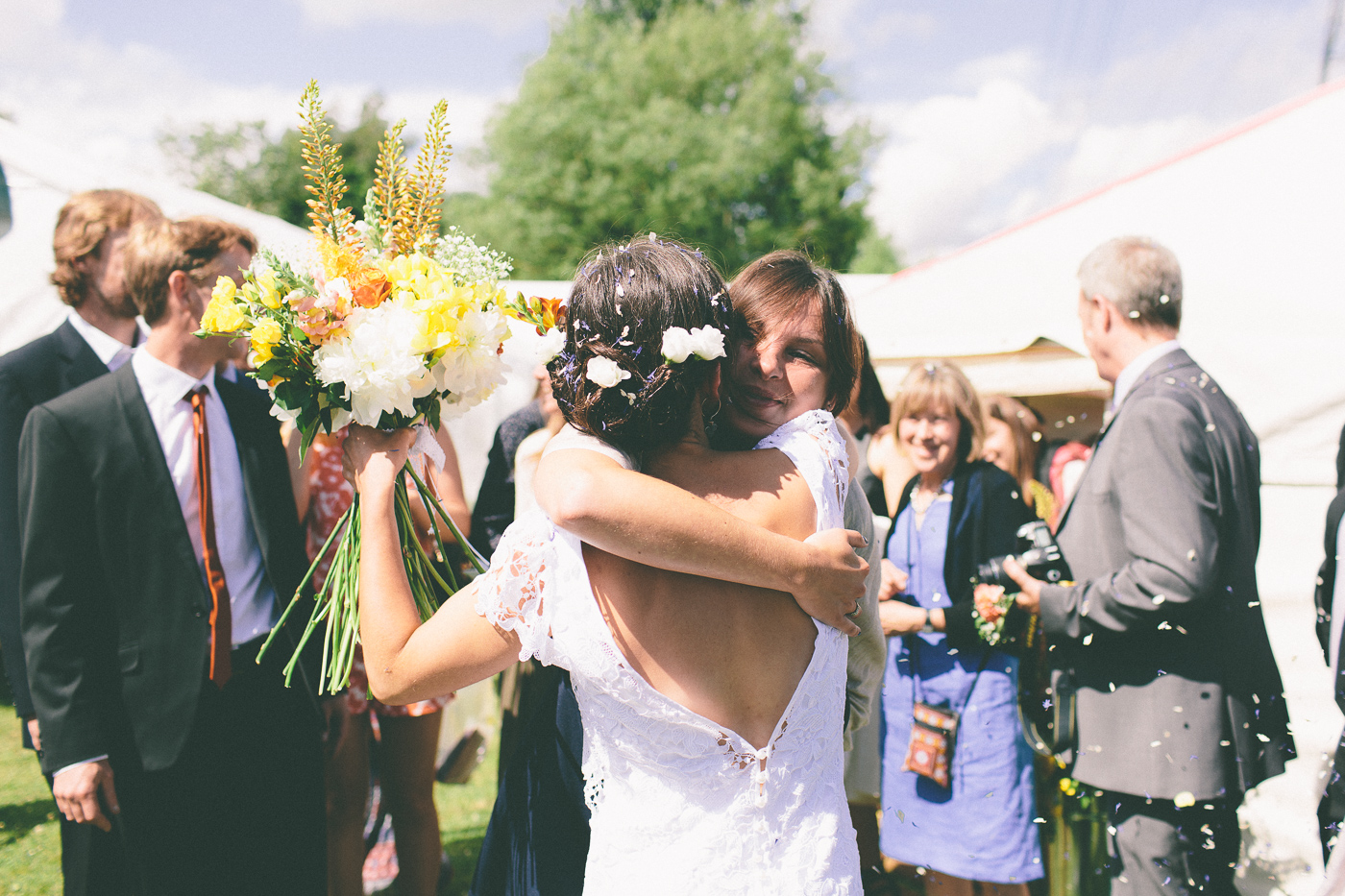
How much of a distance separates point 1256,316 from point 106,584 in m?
4.74

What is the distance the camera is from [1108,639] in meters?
2.74

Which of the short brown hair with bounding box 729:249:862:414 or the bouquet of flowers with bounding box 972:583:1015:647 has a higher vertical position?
the short brown hair with bounding box 729:249:862:414

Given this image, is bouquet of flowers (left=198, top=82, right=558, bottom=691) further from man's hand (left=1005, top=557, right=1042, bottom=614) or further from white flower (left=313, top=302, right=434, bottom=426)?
man's hand (left=1005, top=557, right=1042, bottom=614)

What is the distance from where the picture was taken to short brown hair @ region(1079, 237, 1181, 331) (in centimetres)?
278

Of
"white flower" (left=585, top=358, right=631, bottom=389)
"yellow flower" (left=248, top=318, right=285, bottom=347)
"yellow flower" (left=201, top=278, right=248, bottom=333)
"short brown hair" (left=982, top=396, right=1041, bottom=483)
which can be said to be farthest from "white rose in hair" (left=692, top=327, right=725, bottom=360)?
"short brown hair" (left=982, top=396, right=1041, bottom=483)

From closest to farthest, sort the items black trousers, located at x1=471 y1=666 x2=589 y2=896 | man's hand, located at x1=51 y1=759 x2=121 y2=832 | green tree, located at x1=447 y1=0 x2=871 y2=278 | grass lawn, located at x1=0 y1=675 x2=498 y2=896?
black trousers, located at x1=471 y1=666 x2=589 y2=896, man's hand, located at x1=51 y1=759 x2=121 y2=832, grass lawn, located at x1=0 y1=675 x2=498 y2=896, green tree, located at x1=447 y1=0 x2=871 y2=278

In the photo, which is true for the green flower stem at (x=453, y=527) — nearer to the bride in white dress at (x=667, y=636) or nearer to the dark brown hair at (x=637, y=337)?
the bride in white dress at (x=667, y=636)

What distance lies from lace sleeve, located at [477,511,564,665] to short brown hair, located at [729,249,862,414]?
62 centimetres

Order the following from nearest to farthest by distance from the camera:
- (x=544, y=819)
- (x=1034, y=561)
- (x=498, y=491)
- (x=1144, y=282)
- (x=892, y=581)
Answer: (x=544, y=819) → (x=1144, y=282) → (x=1034, y=561) → (x=892, y=581) → (x=498, y=491)

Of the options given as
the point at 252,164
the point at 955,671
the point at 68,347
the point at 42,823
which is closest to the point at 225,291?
the point at 68,347

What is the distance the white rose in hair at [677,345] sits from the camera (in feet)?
4.27

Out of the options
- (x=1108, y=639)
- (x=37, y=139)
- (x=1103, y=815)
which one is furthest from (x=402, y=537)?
(x=37, y=139)

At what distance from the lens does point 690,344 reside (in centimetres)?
131

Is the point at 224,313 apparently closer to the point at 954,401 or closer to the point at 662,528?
the point at 662,528
